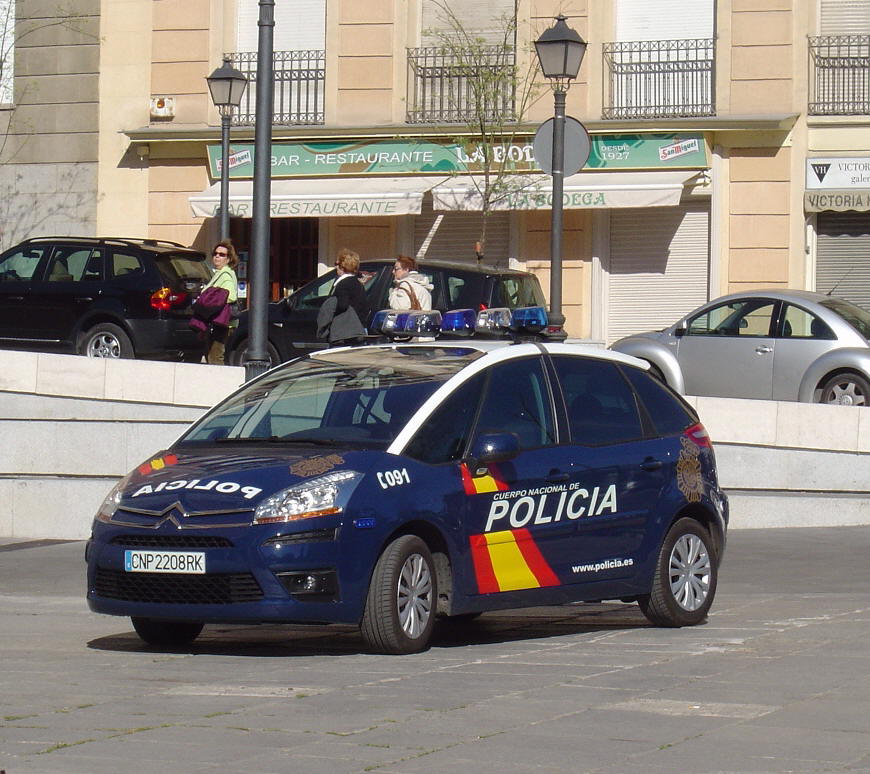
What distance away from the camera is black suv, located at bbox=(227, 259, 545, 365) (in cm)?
2209

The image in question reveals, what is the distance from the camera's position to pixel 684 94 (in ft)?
102

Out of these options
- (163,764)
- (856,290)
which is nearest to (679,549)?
(163,764)

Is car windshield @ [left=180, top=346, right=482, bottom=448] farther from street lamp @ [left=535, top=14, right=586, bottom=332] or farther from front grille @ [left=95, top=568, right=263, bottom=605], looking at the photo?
street lamp @ [left=535, top=14, right=586, bottom=332]

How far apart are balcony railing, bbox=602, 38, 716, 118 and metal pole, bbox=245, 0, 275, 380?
15.1 metres

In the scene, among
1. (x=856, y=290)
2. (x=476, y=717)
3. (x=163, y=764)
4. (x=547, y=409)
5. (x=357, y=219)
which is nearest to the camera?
(x=163, y=764)

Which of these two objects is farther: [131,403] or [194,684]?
[131,403]

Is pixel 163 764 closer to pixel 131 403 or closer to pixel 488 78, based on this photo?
pixel 131 403

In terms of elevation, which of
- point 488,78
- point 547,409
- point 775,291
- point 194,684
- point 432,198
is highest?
point 488,78

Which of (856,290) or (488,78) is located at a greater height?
(488,78)

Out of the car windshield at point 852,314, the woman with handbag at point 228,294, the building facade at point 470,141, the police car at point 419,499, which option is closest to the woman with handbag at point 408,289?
the woman with handbag at point 228,294

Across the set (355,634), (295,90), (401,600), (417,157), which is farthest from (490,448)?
(295,90)

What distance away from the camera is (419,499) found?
891 cm

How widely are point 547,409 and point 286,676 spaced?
2.35 m

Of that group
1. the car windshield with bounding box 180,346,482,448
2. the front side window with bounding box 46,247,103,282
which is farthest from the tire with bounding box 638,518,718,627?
the front side window with bounding box 46,247,103,282
